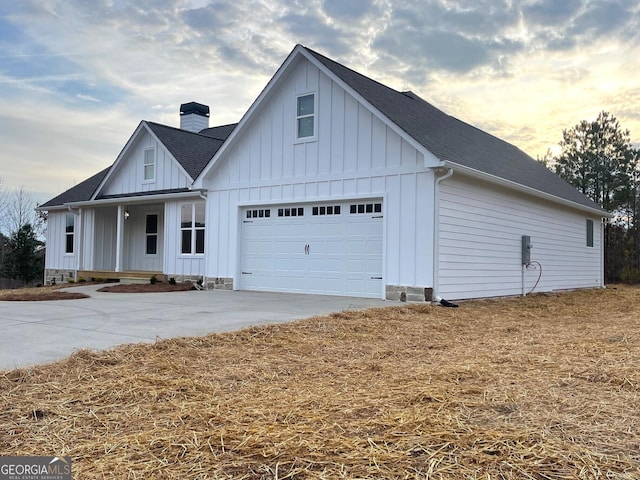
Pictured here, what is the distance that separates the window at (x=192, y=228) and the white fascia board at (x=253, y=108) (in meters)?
1.05

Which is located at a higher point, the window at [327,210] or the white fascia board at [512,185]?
the white fascia board at [512,185]

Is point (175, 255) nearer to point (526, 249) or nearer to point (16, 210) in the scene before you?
point (526, 249)

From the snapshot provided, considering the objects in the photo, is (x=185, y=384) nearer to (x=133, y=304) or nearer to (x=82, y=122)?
(x=133, y=304)

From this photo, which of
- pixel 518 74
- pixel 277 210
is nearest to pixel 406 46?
pixel 518 74

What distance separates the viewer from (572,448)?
2.60 metres

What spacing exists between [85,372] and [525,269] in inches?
467

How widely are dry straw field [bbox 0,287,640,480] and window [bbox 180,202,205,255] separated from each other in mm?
9087

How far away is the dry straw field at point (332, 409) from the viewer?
248cm

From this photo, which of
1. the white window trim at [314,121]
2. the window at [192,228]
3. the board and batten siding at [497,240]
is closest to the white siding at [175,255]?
the window at [192,228]

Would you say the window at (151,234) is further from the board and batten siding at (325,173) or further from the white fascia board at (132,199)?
the board and batten siding at (325,173)

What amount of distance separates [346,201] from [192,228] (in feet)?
17.6

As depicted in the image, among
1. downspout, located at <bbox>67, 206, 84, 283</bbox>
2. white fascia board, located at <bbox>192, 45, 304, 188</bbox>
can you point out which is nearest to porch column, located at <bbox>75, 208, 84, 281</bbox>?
downspout, located at <bbox>67, 206, 84, 283</bbox>

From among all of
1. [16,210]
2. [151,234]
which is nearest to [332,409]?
[151,234]

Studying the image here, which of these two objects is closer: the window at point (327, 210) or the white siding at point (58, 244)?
the window at point (327, 210)
